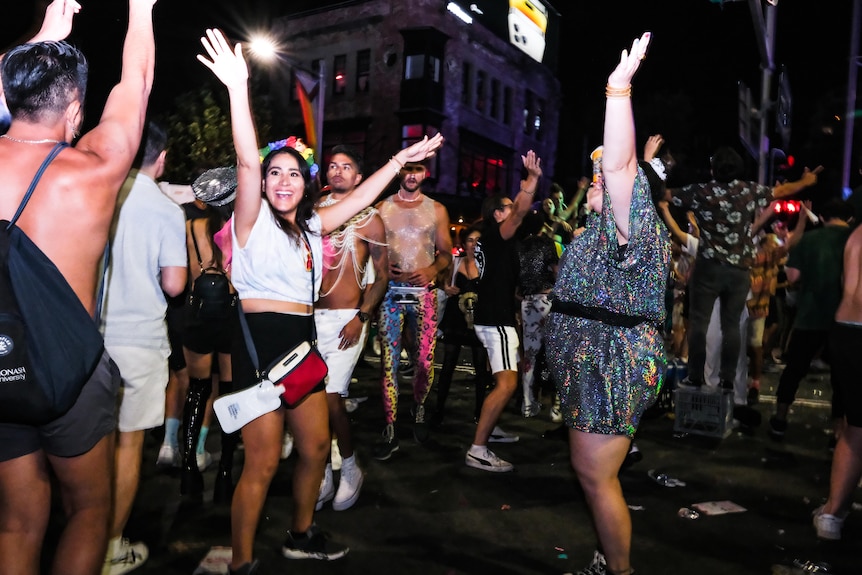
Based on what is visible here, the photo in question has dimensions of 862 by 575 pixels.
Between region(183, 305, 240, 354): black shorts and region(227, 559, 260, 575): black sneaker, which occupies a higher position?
region(183, 305, 240, 354): black shorts

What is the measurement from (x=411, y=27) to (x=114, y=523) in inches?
1216

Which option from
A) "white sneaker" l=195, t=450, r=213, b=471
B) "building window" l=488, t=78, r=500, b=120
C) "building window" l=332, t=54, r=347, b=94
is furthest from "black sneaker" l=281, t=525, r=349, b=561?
"building window" l=488, t=78, r=500, b=120

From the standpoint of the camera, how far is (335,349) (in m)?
4.48

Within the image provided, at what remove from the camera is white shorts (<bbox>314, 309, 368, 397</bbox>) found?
4465 mm

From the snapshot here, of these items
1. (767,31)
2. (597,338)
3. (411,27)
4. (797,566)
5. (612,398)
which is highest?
(411,27)

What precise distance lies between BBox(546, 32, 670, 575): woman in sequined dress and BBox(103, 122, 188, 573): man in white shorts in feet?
6.66

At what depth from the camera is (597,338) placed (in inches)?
120

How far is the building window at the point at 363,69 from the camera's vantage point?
32562mm

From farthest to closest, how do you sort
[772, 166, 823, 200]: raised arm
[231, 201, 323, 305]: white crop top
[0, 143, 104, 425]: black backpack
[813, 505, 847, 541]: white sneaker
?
[772, 166, 823, 200]: raised arm → [813, 505, 847, 541]: white sneaker → [231, 201, 323, 305]: white crop top → [0, 143, 104, 425]: black backpack

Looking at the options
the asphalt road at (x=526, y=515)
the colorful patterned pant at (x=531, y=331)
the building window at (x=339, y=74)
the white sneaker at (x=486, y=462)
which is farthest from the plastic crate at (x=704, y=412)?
the building window at (x=339, y=74)

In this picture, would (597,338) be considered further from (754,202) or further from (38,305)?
(754,202)

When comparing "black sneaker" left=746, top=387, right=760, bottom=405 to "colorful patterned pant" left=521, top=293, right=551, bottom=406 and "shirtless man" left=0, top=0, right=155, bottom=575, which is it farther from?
"shirtless man" left=0, top=0, right=155, bottom=575

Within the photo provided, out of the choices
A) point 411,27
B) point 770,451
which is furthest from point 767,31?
point 411,27

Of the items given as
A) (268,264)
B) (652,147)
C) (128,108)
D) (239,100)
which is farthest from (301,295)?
(652,147)
